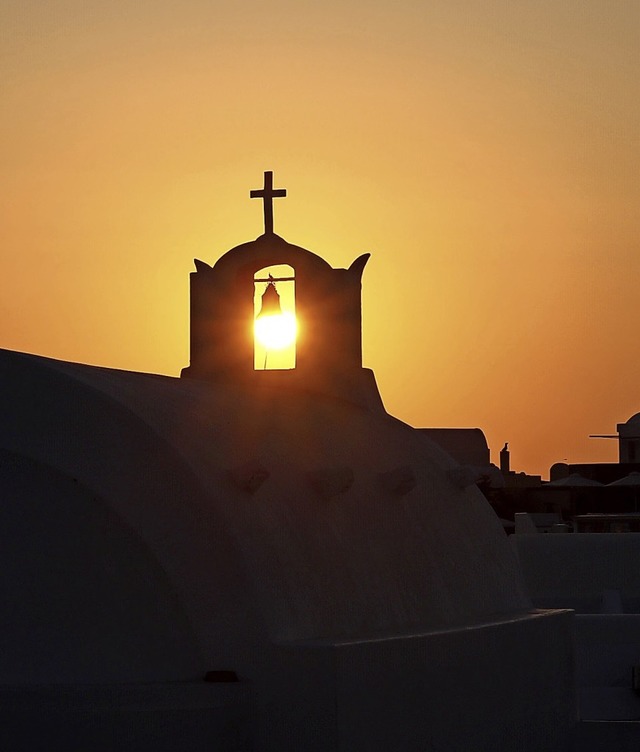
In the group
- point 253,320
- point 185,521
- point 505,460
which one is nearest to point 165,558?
point 185,521

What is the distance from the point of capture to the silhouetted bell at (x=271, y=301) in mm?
17359

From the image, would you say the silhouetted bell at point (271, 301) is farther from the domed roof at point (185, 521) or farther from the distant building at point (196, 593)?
the domed roof at point (185, 521)

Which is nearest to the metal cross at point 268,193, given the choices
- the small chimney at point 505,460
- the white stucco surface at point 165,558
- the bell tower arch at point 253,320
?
the bell tower arch at point 253,320

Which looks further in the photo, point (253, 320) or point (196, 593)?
point (253, 320)

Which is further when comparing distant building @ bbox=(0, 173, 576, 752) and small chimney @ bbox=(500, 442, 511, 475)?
small chimney @ bbox=(500, 442, 511, 475)

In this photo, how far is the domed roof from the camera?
479 inches

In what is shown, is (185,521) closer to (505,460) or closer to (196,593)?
(196,593)

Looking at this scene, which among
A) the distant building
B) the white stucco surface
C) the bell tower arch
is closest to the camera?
the distant building

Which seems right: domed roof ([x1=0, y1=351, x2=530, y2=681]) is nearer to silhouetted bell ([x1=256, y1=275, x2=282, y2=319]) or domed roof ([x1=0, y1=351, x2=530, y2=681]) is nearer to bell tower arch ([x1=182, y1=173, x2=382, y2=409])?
bell tower arch ([x1=182, y1=173, x2=382, y2=409])

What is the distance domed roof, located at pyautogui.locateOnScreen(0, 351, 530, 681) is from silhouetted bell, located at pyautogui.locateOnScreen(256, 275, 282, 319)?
2.75 meters

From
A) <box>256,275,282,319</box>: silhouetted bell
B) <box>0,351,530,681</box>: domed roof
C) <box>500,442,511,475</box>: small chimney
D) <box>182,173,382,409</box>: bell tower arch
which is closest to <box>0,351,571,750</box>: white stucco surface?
<box>0,351,530,681</box>: domed roof

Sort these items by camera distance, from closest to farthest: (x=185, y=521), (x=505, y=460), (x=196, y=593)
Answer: (x=196, y=593), (x=185, y=521), (x=505, y=460)

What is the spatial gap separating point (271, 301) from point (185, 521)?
539 centimetres

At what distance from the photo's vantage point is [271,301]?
1738 cm
